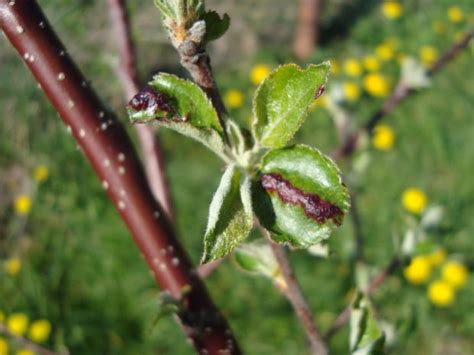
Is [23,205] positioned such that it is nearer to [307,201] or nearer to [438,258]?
[438,258]

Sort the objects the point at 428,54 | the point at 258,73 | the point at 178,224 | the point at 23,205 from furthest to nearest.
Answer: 1. the point at 428,54
2. the point at 258,73
3. the point at 23,205
4. the point at 178,224

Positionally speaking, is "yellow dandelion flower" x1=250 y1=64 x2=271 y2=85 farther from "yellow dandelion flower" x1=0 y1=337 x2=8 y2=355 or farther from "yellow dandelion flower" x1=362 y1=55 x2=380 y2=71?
"yellow dandelion flower" x1=0 y1=337 x2=8 y2=355

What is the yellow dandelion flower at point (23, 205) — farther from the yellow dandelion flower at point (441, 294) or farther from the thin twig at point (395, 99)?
the thin twig at point (395, 99)

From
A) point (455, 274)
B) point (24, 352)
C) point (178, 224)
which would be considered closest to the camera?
point (24, 352)

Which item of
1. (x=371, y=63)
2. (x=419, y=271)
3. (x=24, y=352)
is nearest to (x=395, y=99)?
(x=419, y=271)

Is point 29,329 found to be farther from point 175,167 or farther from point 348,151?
point 348,151

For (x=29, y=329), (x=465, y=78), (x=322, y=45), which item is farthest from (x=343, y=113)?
(x=322, y=45)

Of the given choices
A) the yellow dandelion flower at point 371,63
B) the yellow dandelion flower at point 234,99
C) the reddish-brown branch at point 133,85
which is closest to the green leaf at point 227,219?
the reddish-brown branch at point 133,85
